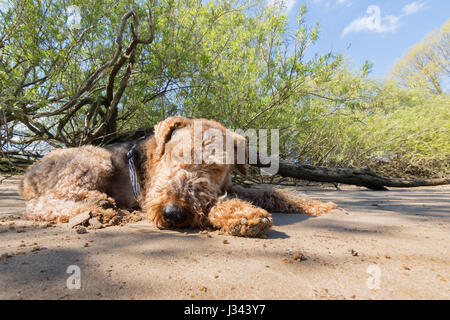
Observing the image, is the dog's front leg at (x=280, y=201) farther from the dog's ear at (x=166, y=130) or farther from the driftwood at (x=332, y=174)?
the driftwood at (x=332, y=174)

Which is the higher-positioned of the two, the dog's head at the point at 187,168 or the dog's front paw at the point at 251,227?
the dog's head at the point at 187,168

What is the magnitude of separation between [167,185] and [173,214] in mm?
304

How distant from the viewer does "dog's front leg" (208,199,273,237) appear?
6.05ft

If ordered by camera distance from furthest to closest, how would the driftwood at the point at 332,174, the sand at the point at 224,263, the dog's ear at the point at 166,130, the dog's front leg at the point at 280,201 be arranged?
the driftwood at the point at 332,174 → the dog's front leg at the point at 280,201 → the dog's ear at the point at 166,130 → the sand at the point at 224,263

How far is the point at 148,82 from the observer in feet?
13.8

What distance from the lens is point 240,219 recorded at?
1.89 meters

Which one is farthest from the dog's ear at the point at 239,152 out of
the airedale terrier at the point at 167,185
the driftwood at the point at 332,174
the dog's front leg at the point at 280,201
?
the driftwood at the point at 332,174

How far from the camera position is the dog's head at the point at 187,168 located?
209 cm

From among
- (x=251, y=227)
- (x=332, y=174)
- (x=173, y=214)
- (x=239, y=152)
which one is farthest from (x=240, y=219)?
(x=332, y=174)

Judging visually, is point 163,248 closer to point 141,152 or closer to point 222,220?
point 222,220

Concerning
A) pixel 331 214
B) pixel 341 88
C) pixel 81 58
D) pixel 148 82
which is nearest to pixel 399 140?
pixel 341 88

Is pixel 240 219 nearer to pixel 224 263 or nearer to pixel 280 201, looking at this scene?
pixel 224 263
